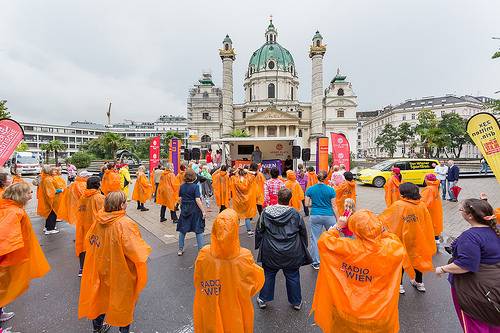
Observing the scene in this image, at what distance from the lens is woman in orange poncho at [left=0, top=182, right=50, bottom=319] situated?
2.91 m

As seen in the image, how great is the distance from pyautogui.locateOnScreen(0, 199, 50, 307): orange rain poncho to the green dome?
70.4m

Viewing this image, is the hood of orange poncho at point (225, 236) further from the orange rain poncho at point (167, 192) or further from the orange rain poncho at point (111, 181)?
the orange rain poncho at point (111, 181)

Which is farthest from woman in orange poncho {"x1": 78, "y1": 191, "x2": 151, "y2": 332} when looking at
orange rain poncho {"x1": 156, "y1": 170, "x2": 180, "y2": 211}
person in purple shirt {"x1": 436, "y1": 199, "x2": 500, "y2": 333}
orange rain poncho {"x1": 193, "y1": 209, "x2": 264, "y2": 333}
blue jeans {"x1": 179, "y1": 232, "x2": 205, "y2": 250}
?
orange rain poncho {"x1": 156, "y1": 170, "x2": 180, "y2": 211}

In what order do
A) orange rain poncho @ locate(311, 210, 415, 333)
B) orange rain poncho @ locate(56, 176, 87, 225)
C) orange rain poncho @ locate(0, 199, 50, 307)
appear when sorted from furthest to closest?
orange rain poncho @ locate(56, 176, 87, 225), orange rain poncho @ locate(0, 199, 50, 307), orange rain poncho @ locate(311, 210, 415, 333)

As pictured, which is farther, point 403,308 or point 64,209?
point 64,209

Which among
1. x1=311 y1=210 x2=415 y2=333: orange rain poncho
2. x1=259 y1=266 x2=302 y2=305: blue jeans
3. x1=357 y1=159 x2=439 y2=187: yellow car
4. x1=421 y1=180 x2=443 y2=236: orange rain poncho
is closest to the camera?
x1=311 y1=210 x2=415 y2=333: orange rain poncho

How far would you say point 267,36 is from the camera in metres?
75.6

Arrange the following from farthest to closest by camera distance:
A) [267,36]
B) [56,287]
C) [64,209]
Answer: [267,36] → [64,209] → [56,287]

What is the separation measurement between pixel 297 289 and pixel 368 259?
1.59 metres

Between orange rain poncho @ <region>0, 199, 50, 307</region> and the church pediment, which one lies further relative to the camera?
the church pediment

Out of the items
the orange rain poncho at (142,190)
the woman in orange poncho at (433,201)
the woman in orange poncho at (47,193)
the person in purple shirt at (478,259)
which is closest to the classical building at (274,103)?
the orange rain poncho at (142,190)

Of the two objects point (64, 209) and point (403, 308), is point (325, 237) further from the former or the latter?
point (64, 209)

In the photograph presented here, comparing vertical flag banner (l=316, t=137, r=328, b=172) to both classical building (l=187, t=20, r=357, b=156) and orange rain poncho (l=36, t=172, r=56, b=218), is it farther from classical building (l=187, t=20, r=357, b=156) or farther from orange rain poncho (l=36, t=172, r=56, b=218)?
classical building (l=187, t=20, r=357, b=156)

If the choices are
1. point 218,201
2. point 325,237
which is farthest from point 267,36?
point 325,237
